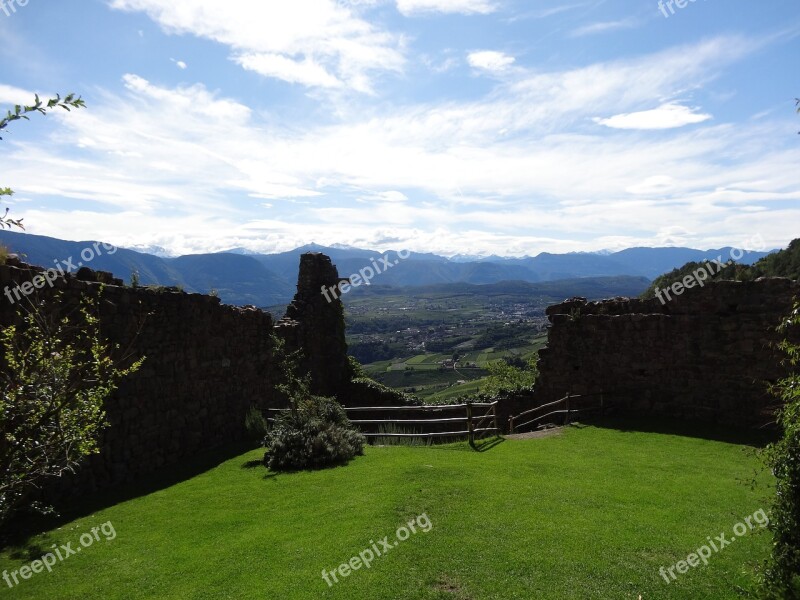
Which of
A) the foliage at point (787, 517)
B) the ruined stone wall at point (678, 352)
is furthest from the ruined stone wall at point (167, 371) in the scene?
the ruined stone wall at point (678, 352)

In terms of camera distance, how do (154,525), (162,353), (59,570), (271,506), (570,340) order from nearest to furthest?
(59,570) < (154,525) < (271,506) < (162,353) < (570,340)

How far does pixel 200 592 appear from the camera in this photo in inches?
239

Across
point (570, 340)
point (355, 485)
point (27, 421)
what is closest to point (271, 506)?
point (355, 485)

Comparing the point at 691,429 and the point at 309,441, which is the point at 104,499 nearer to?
the point at 309,441

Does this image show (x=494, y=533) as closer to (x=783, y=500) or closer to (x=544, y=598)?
(x=544, y=598)

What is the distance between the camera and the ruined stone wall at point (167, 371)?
10.3 m

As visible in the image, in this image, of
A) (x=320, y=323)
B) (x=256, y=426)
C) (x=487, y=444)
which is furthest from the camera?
(x=320, y=323)

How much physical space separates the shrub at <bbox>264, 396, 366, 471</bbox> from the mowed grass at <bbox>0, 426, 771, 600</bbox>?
662 millimetres

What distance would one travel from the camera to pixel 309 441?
11.9 meters

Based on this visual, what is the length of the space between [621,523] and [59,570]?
303 inches

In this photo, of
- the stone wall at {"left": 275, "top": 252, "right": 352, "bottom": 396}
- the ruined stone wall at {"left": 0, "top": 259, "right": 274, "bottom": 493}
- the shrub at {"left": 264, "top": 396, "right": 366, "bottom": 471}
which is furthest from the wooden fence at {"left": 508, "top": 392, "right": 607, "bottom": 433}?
the ruined stone wall at {"left": 0, "top": 259, "right": 274, "bottom": 493}

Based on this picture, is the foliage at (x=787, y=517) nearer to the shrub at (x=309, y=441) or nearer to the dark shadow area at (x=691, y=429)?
the shrub at (x=309, y=441)

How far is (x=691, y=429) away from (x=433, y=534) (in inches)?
413

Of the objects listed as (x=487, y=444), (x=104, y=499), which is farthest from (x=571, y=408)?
(x=104, y=499)
